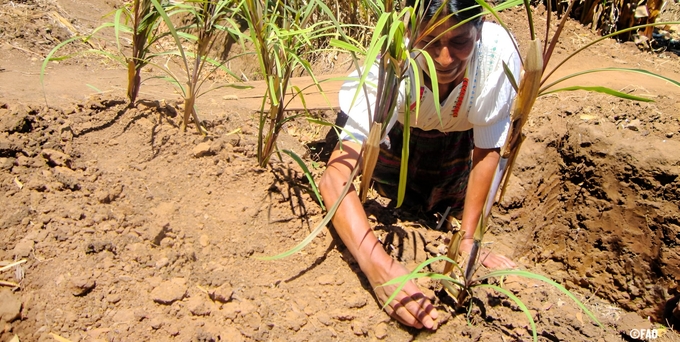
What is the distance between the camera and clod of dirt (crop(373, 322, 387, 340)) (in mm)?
1492

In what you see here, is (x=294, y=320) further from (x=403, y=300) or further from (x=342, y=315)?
(x=403, y=300)

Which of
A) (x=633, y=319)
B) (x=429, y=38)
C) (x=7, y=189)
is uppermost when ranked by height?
(x=429, y=38)

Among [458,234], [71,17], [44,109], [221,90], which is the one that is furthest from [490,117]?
[71,17]

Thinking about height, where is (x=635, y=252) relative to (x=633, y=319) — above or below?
above

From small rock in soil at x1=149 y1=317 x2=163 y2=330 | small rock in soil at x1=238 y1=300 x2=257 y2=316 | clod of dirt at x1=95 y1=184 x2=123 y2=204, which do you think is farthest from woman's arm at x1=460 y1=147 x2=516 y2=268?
clod of dirt at x1=95 y1=184 x2=123 y2=204

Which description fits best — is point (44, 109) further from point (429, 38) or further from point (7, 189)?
point (429, 38)

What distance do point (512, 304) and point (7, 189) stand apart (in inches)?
59.3

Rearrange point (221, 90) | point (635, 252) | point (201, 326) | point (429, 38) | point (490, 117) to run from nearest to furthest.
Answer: point (201, 326) < point (429, 38) < point (490, 117) < point (635, 252) < point (221, 90)

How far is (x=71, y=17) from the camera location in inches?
147

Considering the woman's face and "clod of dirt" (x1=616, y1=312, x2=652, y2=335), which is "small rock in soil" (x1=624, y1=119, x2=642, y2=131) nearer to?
"clod of dirt" (x1=616, y1=312, x2=652, y2=335)

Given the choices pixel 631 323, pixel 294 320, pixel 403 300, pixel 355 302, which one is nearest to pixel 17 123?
pixel 294 320

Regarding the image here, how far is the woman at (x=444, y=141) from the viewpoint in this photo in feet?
5.29

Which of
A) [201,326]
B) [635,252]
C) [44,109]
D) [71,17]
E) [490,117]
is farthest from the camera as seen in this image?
[71,17]

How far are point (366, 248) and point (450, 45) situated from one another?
0.69m
